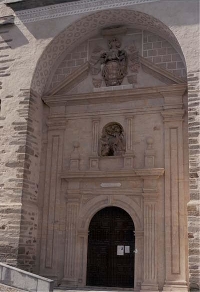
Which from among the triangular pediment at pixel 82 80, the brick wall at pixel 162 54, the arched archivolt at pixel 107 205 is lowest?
the arched archivolt at pixel 107 205

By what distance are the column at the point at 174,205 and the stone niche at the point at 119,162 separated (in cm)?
2

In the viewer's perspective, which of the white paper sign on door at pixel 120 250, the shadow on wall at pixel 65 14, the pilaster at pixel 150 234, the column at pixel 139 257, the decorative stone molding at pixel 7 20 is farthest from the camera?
the decorative stone molding at pixel 7 20

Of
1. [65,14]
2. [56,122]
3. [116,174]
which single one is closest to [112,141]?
[116,174]

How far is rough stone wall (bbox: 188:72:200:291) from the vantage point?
873 cm

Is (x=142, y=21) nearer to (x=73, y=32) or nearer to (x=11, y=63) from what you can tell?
(x=73, y=32)

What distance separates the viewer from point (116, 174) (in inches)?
406

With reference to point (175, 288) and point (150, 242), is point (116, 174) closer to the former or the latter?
point (150, 242)

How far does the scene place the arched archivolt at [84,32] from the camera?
35.4 feet

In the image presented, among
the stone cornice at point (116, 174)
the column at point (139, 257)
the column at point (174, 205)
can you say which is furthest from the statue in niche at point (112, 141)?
the column at point (139, 257)

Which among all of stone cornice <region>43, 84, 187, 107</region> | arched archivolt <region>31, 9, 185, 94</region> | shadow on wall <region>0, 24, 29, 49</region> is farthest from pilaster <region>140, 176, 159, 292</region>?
shadow on wall <region>0, 24, 29, 49</region>

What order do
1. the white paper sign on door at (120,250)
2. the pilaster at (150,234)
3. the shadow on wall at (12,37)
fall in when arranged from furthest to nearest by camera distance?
the shadow on wall at (12,37)
the white paper sign on door at (120,250)
the pilaster at (150,234)

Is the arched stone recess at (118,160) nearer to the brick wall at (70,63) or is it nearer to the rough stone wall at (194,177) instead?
the brick wall at (70,63)

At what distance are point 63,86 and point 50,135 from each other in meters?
1.35

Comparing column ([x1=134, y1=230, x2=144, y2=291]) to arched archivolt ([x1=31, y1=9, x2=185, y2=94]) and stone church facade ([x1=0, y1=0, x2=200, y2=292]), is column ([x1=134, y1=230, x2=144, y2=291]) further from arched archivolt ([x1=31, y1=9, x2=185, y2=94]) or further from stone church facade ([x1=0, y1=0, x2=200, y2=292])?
arched archivolt ([x1=31, y1=9, x2=185, y2=94])
